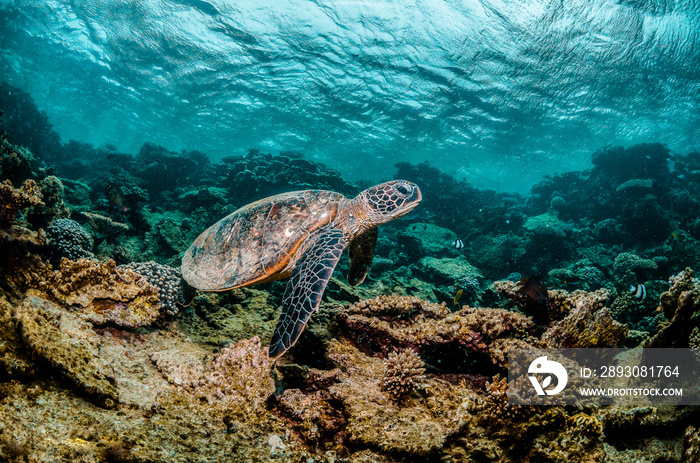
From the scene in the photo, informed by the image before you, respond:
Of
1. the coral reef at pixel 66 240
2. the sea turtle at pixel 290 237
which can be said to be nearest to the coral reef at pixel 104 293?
the sea turtle at pixel 290 237

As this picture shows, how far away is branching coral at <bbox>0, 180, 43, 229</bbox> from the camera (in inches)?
111

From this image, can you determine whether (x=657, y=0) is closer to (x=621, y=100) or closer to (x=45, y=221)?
(x=621, y=100)

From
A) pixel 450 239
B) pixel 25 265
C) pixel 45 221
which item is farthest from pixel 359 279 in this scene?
pixel 450 239

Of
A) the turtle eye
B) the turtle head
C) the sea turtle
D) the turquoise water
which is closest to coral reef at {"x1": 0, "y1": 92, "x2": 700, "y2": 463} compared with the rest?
the sea turtle

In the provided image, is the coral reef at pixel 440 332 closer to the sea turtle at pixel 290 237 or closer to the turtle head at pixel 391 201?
the sea turtle at pixel 290 237

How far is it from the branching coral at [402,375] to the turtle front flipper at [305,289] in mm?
900

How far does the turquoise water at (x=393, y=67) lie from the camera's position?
40.1 ft

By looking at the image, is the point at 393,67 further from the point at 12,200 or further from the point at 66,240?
the point at 12,200

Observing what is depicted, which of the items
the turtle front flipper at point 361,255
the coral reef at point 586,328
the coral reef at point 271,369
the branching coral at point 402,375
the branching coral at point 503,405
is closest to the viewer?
the coral reef at point 271,369

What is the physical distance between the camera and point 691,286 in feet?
10.9

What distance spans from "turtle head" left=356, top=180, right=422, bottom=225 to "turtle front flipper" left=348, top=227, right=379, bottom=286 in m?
0.71

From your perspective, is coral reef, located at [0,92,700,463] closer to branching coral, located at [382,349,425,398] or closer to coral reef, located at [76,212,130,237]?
branching coral, located at [382,349,425,398]

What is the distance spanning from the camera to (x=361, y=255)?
496 cm

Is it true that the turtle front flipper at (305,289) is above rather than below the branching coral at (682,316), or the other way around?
below
